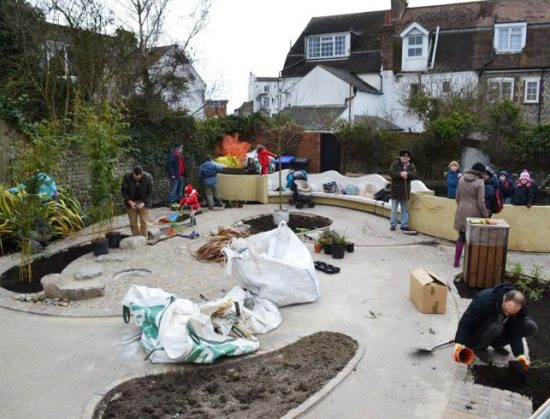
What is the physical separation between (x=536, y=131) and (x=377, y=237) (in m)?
11.3

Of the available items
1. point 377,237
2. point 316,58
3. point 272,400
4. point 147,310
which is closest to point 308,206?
point 377,237

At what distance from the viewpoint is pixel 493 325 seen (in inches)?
219

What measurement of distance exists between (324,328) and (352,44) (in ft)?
94.3

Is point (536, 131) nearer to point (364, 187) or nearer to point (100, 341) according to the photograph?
point (364, 187)

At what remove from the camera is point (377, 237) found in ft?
39.0

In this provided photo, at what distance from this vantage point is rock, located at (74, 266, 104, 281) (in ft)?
28.2

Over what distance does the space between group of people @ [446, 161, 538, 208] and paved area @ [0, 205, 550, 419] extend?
1370 mm

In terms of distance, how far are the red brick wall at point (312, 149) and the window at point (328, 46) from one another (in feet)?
42.1

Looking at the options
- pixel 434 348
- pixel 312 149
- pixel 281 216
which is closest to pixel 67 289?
pixel 434 348

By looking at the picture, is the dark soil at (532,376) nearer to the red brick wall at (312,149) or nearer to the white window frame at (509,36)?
the red brick wall at (312,149)

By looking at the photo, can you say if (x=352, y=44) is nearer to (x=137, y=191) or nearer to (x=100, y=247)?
(x=137, y=191)

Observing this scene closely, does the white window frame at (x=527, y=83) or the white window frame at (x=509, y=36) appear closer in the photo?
the white window frame at (x=527, y=83)

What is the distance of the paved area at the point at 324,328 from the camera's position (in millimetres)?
4988

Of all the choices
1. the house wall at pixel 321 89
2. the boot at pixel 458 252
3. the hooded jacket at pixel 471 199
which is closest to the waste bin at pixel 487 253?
the hooded jacket at pixel 471 199
